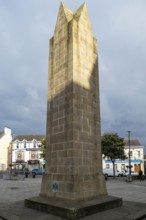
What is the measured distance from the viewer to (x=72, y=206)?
845cm

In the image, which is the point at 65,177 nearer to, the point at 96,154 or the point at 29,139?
the point at 96,154

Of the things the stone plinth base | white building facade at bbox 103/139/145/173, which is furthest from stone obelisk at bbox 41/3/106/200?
white building facade at bbox 103/139/145/173

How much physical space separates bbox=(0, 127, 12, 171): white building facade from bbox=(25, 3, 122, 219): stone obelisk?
73410mm

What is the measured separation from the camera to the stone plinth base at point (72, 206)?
820 cm

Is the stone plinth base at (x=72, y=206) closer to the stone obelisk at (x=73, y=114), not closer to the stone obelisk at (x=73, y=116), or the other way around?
the stone obelisk at (x=73, y=116)

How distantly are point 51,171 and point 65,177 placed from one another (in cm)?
118

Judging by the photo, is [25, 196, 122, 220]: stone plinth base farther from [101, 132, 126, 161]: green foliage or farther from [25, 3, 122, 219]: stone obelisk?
[101, 132, 126, 161]: green foliage

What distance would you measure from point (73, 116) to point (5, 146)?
77.9m

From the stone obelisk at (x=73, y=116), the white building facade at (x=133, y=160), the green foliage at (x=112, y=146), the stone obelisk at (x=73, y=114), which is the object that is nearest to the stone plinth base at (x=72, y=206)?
the stone obelisk at (x=73, y=116)

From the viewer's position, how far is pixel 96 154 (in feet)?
35.9

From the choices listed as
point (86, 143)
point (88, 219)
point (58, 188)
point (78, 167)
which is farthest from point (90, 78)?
point (88, 219)

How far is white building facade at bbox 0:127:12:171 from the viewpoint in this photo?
80.0 meters

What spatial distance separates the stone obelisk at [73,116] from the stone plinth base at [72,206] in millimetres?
141

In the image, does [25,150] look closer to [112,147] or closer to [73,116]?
[112,147]
